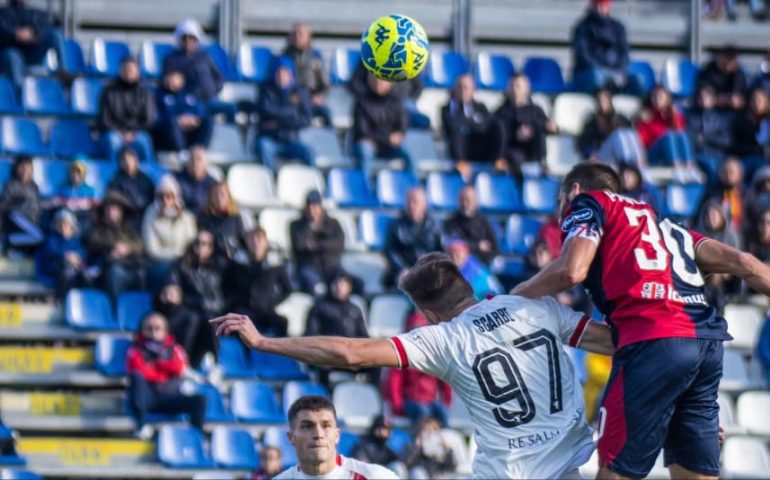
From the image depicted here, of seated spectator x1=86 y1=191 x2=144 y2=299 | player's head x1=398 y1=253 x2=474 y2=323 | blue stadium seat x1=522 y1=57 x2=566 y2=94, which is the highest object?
blue stadium seat x1=522 y1=57 x2=566 y2=94

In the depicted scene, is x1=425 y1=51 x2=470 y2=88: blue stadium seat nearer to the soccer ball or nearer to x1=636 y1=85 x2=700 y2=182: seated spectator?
x1=636 y1=85 x2=700 y2=182: seated spectator

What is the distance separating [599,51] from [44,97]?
5.77 meters

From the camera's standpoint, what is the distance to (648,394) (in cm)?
689

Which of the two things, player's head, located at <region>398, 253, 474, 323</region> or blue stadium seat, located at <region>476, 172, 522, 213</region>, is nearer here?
player's head, located at <region>398, 253, 474, 323</region>

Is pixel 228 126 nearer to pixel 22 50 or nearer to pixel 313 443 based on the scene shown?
pixel 22 50

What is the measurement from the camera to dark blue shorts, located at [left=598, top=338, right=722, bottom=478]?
22.6 feet

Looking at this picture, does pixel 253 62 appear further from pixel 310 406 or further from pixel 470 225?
pixel 310 406

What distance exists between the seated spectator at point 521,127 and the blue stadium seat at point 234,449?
4316 millimetres

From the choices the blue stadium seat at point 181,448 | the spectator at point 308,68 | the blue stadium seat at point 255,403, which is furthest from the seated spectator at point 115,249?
the spectator at point 308,68

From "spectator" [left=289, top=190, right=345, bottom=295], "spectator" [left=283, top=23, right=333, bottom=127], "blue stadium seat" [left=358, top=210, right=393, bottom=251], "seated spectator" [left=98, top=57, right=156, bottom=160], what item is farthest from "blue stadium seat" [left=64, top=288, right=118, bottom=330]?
"spectator" [left=283, top=23, right=333, bottom=127]

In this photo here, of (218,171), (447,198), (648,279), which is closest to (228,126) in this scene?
(218,171)

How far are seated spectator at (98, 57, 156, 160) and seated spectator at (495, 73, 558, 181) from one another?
11.1 ft

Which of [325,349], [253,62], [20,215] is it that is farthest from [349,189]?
[325,349]

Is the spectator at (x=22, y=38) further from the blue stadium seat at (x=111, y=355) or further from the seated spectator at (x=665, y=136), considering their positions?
the seated spectator at (x=665, y=136)
